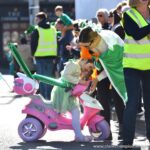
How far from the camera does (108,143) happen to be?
7.37 metres

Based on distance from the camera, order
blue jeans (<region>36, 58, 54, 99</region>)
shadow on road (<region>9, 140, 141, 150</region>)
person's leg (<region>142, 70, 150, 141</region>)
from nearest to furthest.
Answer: person's leg (<region>142, 70, 150, 141</region>) < shadow on road (<region>9, 140, 141, 150</region>) < blue jeans (<region>36, 58, 54, 99</region>)

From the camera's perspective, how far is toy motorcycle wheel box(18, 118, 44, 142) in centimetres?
752

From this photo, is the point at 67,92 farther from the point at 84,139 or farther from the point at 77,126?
the point at 84,139

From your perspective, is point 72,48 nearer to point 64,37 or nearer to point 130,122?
point 64,37

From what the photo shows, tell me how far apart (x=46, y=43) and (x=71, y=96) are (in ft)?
14.9

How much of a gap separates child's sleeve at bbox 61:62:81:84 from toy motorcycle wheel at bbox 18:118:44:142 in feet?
2.11

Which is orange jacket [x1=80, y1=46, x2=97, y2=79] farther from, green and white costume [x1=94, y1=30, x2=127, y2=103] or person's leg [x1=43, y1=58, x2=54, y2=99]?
person's leg [x1=43, y1=58, x2=54, y2=99]

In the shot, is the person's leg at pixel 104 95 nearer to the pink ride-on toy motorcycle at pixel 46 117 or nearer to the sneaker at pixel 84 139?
the pink ride-on toy motorcycle at pixel 46 117

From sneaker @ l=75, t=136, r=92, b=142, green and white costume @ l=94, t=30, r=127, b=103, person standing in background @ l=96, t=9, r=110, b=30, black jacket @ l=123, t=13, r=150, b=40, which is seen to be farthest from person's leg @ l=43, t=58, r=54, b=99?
black jacket @ l=123, t=13, r=150, b=40

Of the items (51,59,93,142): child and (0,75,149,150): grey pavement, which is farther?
(51,59,93,142): child

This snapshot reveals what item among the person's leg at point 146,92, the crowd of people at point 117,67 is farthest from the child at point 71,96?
the person's leg at point 146,92

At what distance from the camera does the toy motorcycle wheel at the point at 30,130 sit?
7.52m

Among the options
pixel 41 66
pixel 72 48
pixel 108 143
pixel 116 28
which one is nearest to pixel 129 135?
pixel 108 143

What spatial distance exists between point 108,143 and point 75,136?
0.45 metres
